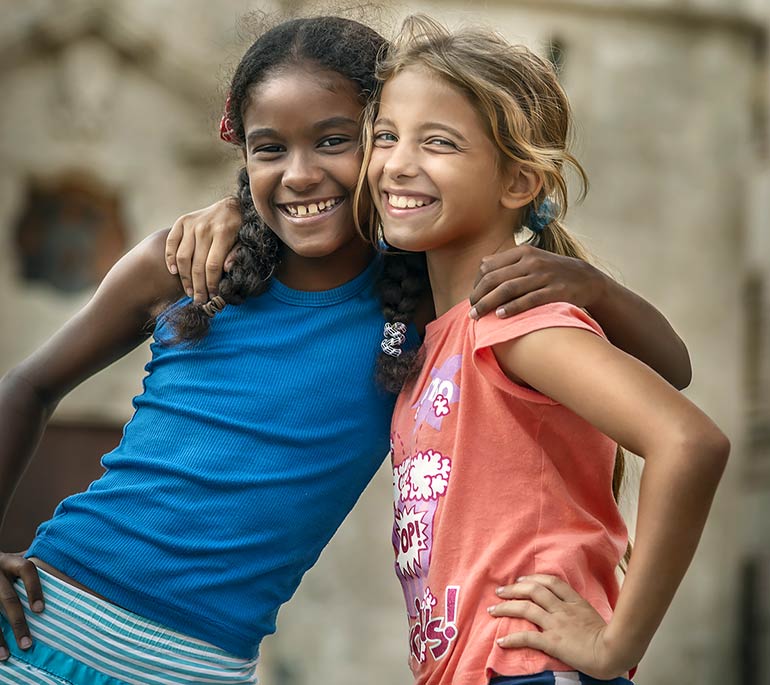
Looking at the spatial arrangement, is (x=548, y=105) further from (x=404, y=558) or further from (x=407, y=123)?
(x=404, y=558)

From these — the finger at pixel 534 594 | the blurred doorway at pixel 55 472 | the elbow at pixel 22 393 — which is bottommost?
the finger at pixel 534 594

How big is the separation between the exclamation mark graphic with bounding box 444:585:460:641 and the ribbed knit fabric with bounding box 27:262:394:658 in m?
0.35

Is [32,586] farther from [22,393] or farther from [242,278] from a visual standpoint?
[242,278]

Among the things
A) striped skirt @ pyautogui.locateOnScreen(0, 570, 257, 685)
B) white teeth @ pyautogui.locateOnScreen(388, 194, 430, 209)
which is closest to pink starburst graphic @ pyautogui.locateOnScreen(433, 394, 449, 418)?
white teeth @ pyautogui.locateOnScreen(388, 194, 430, 209)

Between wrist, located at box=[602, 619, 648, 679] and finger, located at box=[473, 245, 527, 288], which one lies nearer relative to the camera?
wrist, located at box=[602, 619, 648, 679]

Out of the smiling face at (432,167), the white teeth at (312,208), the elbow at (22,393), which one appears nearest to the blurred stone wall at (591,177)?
the elbow at (22,393)

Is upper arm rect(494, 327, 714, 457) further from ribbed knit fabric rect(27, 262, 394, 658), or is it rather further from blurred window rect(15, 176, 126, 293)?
blurred window rect(15, 176, 126, 293)

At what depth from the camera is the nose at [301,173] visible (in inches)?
81.1

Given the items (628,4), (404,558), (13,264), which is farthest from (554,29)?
(404,558)

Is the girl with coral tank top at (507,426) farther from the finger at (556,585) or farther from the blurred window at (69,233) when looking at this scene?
the blurred window at (69,233)

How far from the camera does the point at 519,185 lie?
2039 millimetres

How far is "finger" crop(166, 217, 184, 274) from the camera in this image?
7.23 feet

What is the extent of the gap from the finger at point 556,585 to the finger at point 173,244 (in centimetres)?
86

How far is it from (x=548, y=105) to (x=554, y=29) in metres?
5.06
